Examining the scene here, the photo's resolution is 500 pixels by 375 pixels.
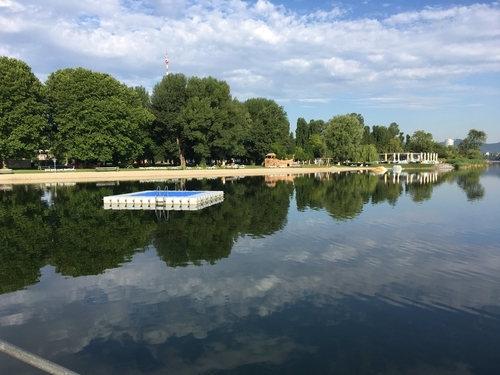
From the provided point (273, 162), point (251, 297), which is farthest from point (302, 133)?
point (251, 297)

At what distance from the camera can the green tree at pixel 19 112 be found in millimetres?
57906

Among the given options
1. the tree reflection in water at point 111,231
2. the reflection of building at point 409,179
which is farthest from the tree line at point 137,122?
the reflection of building at point 409,179

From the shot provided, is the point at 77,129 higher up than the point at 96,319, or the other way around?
the point at 77,129

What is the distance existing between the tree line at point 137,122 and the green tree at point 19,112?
0.44 ft

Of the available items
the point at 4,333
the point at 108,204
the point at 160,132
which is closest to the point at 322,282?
the point at 4,333

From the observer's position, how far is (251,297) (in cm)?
1130

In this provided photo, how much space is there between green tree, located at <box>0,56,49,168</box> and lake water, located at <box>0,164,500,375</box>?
4321 centimetres

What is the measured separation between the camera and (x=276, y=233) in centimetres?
2067

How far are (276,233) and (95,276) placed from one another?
994cm

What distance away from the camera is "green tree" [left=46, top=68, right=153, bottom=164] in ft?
209

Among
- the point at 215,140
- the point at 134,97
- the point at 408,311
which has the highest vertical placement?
the point at 134,97

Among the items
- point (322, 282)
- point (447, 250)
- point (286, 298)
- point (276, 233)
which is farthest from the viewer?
point (276, 233)

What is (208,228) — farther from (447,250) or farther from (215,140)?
(215,140)

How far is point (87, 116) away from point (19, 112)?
961cm
